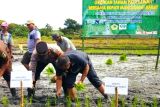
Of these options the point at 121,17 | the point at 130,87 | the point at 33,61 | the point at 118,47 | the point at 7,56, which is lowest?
the point at 118,47

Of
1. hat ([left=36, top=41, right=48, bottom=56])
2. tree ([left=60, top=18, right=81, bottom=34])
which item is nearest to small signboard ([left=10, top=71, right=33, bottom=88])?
hat ([left=36, top=41, right=48, bottom=56])

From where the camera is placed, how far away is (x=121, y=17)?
18922 millimetres

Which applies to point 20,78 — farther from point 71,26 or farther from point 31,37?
point 71,26

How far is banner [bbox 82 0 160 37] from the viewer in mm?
18578

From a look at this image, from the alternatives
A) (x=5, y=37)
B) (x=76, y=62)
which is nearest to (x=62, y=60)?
(x=76, y=62)

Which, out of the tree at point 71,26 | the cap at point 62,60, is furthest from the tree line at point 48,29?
the cap at point 62,60

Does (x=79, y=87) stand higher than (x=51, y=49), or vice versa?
(x=51, y=49)

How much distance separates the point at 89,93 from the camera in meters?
11.7

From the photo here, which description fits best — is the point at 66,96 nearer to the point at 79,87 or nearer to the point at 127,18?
the point at 79,87

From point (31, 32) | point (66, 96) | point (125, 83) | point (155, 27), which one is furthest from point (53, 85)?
point (155, 27)

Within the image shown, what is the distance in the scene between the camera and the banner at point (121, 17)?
731 inches

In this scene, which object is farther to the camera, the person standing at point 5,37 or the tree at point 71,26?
the tree at point 71,26

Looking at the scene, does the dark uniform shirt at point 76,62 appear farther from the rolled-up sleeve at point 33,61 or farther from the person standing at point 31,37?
the person standing at point 31,37

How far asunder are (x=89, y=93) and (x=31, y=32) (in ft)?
5.97
